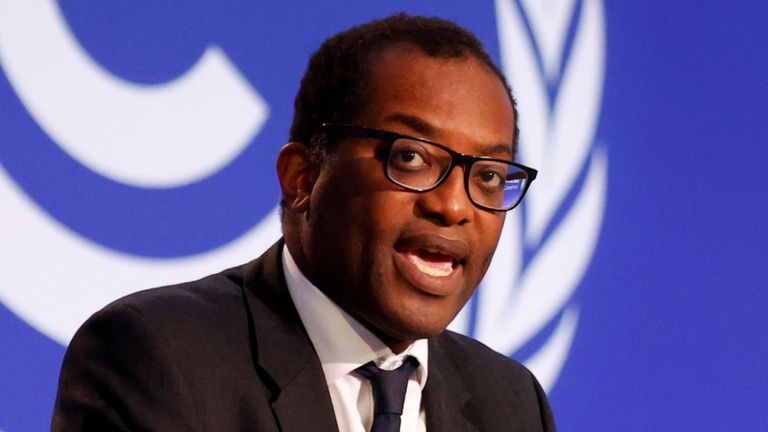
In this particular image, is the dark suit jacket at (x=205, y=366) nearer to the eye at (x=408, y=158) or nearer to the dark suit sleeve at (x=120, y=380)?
the dark suit sleeve at (x=120, y=380)

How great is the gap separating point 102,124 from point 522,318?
1295 millimetres

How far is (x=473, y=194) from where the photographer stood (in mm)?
1847

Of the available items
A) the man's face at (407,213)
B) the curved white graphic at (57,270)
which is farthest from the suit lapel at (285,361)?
the curved white graphic at (57,270)

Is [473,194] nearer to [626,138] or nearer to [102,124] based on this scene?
[102,124]

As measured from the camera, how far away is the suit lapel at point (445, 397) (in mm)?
2049

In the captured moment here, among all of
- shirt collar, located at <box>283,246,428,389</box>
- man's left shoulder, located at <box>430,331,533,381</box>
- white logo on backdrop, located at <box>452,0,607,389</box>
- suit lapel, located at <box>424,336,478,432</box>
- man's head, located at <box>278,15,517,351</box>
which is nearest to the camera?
man's head, located at <box>278,15,517,351</box>

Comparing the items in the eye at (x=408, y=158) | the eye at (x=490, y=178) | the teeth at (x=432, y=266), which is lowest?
the teeth at (x=432, y=266)

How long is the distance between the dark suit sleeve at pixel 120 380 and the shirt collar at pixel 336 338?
27cm

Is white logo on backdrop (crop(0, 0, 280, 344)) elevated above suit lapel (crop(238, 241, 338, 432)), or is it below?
above

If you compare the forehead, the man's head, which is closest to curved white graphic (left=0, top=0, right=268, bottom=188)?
the man's head

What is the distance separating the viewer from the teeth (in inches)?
71.7

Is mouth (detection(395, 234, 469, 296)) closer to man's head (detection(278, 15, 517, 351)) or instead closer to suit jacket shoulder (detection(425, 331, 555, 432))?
man's head (detection(278, 15, 517, 351))

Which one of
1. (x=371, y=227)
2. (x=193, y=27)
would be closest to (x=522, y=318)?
(x=193, y=27)

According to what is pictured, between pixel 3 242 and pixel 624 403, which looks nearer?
pixel 3 242
